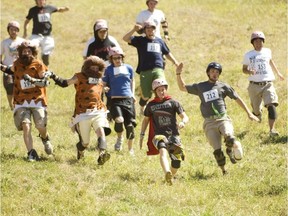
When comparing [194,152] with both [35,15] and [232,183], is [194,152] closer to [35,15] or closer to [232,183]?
[232,183]

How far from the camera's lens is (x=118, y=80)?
10891 millimetres

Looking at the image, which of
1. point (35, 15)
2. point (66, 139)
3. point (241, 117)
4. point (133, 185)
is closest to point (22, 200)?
point (133, 185)

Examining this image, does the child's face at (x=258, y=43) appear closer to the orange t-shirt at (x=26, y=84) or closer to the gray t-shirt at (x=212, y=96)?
the gray t-shirt at (x=212, y=96)

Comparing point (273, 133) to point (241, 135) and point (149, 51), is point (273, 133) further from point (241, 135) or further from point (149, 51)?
point (149, 51)

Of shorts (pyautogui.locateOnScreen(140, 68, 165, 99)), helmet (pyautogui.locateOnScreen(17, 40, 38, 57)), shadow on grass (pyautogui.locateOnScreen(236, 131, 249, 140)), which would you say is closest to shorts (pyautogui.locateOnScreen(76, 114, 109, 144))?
helmet (pyautogui.locateOnScreen(17, 40, 38, 57))

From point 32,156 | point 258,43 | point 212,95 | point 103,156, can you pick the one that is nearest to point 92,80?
point 103,156

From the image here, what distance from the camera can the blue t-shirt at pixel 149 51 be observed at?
12141 mm

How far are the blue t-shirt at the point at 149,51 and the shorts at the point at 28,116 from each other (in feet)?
9.79

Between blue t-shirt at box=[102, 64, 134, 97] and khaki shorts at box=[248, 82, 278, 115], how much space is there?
3.03 m

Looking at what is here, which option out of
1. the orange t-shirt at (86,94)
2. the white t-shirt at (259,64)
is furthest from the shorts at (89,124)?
the white t-shirt at (259,64)

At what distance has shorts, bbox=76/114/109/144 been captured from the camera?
31.7ft

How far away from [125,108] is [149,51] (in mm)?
1840

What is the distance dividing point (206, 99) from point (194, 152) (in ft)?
6.43

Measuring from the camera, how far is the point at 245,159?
34.5 feet
